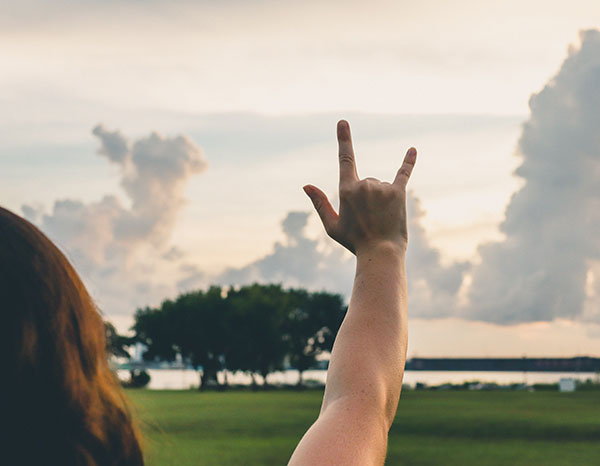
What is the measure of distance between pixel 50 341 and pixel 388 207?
77 cm

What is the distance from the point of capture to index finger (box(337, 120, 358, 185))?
71.8 inches

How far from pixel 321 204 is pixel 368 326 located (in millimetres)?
406

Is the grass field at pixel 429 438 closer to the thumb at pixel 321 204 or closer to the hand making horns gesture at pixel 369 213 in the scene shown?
the thumb at pixel 321 204

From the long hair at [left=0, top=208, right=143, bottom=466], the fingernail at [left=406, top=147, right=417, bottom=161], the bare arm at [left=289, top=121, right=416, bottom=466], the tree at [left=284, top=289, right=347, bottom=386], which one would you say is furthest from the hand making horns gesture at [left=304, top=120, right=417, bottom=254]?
the tree at [left=284, top=289, right=347, bottom=386]

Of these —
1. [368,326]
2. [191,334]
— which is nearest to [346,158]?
[368,326]

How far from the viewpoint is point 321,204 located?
2002 millimetres

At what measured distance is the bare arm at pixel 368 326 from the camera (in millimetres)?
1525

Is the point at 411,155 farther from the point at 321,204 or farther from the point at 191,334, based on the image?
the point at 191,334

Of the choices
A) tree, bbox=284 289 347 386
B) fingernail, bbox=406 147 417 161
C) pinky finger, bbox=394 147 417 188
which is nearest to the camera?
pinky finger, bbox=394 147 417 188

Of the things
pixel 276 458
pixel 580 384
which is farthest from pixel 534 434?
pixel 580 384

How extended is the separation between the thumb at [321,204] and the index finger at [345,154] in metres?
0.13

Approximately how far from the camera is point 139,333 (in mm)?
89562

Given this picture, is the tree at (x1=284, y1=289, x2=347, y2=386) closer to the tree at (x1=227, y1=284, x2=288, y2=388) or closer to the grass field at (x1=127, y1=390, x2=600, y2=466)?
the tree at (x1=227, y1=284, x2=288, y2=388)

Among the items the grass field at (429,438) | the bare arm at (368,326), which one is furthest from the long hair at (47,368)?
the grass field at (429,438)
